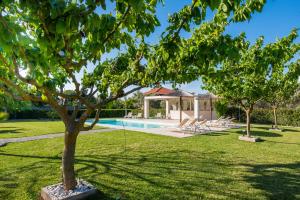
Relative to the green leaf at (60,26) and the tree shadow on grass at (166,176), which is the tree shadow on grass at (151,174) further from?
the green leaf at (60,26)

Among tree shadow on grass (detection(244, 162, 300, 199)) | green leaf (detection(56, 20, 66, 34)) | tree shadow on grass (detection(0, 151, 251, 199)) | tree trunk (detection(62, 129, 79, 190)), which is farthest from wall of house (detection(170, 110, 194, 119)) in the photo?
green leaf (detection(56, 20, 66, 34))

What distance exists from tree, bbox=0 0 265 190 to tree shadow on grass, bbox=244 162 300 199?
157 inches

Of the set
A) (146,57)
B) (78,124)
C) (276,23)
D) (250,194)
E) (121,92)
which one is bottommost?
(250,194)

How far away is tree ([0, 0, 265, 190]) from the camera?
263 cm

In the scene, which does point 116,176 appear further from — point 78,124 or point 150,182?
point 78,124

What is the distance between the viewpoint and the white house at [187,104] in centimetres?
3088

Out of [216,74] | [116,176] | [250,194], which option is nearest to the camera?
[216,74]

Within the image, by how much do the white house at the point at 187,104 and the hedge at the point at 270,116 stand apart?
10.5ft

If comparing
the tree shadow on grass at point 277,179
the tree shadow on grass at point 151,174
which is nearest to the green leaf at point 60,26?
the tree shadow on grass at point 151,174

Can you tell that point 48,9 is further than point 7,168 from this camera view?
No

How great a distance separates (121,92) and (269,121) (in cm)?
2585

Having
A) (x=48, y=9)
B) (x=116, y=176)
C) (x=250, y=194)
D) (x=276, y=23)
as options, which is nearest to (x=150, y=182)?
(x=116, y=176)

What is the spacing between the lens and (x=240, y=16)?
3.94 meters

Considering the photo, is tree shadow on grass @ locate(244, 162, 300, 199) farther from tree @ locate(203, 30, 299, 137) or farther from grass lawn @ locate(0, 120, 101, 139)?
grass lawn @ locate(0, 120, 101, 139)
